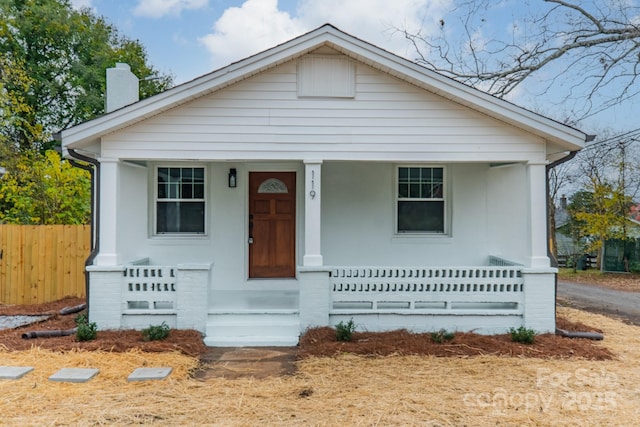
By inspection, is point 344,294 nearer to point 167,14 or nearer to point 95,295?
point 95,295

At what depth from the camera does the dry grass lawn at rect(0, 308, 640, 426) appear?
357cm

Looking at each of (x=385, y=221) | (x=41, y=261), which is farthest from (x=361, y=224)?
(x=41, y=261)

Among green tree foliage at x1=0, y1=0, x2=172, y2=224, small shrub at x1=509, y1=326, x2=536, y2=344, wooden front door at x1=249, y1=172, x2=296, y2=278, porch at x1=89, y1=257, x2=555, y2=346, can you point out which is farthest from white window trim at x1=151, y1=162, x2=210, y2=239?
green tree foliage at x1=0, y1=0, x2=172, y2=224

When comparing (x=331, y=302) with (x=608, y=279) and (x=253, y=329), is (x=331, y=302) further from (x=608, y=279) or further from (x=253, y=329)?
(x=608, y=279)

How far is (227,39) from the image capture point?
18.0 m

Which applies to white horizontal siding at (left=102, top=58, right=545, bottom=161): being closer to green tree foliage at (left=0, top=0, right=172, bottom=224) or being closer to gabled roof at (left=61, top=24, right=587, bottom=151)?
gabled roof at (left=61, top=24, right=587, bottom=151)

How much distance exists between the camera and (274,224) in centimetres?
765

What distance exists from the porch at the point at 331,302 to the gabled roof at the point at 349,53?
1969 millimetres

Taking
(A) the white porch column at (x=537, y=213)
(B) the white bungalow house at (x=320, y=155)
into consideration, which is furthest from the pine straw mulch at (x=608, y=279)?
(B) the white bungalow house at (x=320, y=155)

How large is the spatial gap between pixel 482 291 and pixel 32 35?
70.8 ft

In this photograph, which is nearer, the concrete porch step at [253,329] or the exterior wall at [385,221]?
the concrete porch step at [253,329]

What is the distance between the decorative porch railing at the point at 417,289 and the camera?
6.05 meters

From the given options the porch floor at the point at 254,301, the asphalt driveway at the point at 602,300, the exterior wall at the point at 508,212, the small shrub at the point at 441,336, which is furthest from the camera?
the asphalt driveway at the point at 602,300

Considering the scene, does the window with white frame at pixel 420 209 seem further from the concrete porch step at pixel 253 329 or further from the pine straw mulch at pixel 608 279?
the pine straw mulch at pixel 608 279
